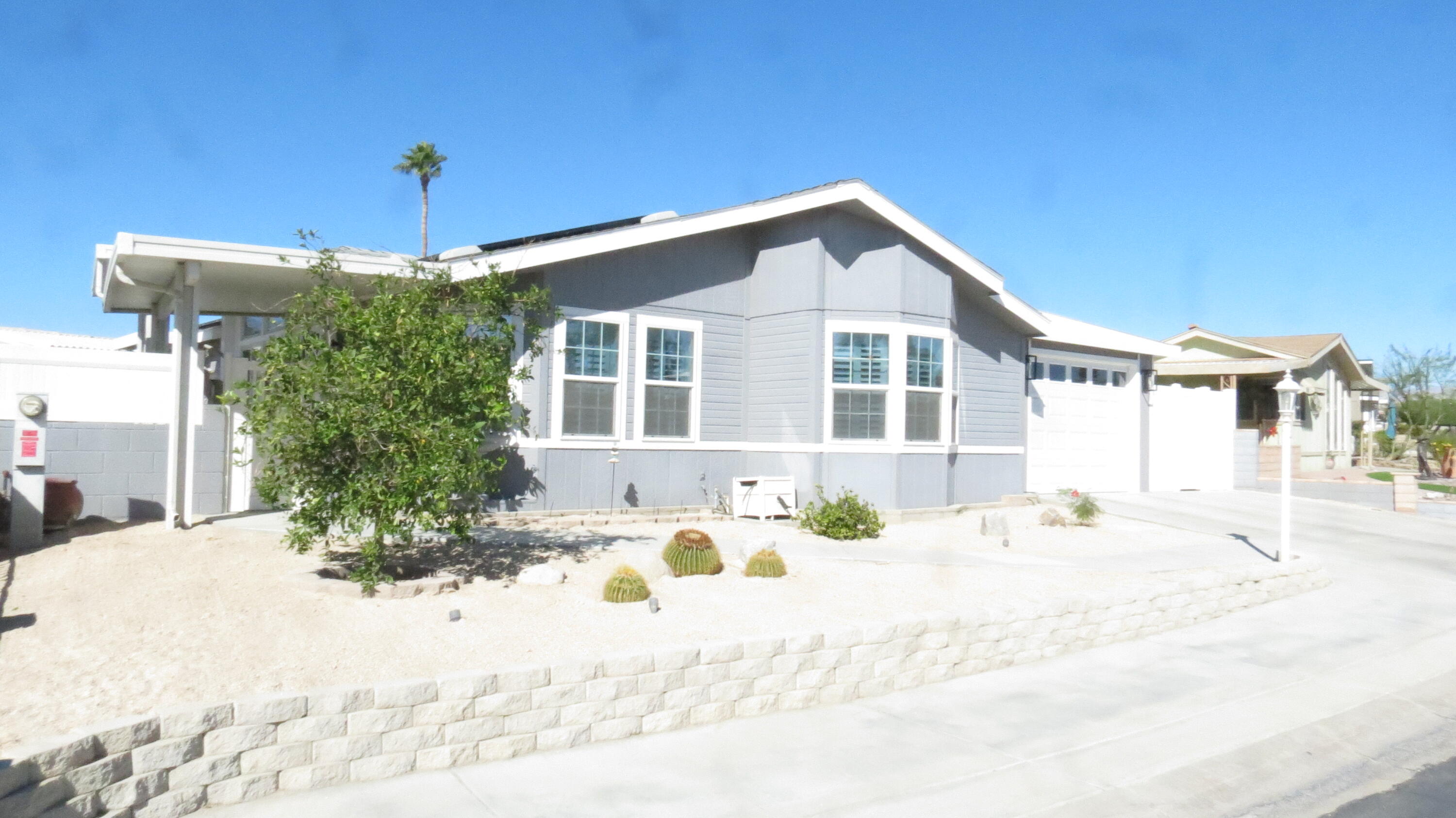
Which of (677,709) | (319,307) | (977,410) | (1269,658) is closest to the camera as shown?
(677,709)

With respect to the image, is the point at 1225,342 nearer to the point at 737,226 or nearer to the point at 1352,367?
the point at 1352,367

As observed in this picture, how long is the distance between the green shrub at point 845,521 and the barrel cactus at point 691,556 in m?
2.83

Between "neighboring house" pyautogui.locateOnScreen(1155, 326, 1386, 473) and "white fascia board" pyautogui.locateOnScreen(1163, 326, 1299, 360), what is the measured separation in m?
0.02

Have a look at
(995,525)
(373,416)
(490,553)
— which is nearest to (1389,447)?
(995,525)

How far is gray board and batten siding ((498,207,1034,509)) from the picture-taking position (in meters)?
13.2

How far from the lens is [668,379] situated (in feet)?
44.3

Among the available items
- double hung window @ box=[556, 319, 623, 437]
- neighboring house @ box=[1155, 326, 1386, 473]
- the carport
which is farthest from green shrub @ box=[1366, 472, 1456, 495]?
the carport

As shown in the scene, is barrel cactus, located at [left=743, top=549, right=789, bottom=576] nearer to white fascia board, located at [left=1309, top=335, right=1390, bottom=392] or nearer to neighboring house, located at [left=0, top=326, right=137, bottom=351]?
neighboring house, located at [left=0, top=326, right=137, bottom=351]

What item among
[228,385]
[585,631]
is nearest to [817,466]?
[585,631]

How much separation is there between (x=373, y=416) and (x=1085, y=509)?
1004 centimetres

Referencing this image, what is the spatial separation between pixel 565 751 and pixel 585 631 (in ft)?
4.25

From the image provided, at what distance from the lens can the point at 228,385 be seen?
515 inches

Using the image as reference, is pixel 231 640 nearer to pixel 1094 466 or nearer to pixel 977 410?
pixel 977 410

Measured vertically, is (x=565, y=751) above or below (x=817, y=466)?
below
